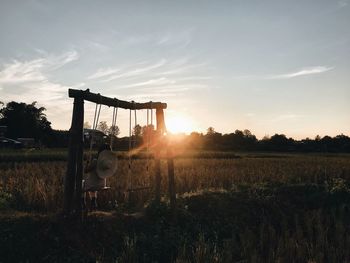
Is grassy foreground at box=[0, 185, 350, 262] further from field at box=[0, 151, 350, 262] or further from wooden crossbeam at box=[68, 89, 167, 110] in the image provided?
wooden crossbeam at box=[68, 89, 167, 110]

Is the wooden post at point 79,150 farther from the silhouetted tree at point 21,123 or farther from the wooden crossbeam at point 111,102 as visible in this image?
the silhouetted tree at point 21,123

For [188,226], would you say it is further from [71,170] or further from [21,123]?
[21,123]

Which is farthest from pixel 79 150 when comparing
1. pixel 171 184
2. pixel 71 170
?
pixel 171 184

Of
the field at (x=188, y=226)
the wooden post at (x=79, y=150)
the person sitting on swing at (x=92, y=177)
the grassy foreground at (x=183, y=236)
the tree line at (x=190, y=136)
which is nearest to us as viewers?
the grassy foreground at (x=183, y=236)

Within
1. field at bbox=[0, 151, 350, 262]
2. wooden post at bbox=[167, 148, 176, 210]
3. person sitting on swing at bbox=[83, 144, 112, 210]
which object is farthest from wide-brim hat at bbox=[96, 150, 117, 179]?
wooden post at bbox=[167, 148, 176, 210]

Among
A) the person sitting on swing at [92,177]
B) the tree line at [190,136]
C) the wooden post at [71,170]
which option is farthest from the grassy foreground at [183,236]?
the tree line at [190,136]

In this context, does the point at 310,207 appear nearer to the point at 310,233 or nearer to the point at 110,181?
the point at 310,233

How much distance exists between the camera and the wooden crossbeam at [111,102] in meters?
8.70

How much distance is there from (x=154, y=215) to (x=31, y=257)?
3542mm

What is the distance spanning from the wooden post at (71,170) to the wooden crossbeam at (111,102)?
A: 17 centimetres

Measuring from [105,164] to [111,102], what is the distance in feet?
5.39

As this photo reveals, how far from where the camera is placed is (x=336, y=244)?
914cm

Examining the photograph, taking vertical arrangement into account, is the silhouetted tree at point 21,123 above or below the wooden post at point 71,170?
above

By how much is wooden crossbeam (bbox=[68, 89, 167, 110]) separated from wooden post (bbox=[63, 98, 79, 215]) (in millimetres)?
172
